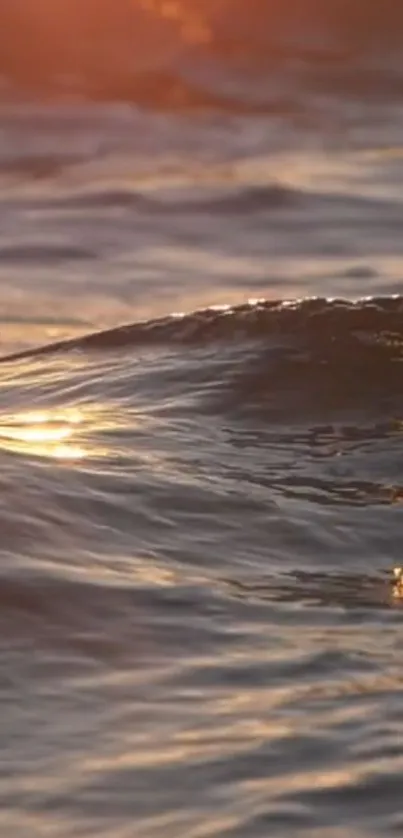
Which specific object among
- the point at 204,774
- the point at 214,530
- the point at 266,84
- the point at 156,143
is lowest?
the point at 204,774

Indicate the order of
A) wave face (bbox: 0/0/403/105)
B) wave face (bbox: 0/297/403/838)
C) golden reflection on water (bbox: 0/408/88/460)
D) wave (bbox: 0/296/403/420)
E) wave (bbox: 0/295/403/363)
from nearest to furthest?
wave face (bbox: 0/297/403/838) < golden reflection on water (bbox: 0/408/88/460) < wave (bbox: 0/296/403/420) < wave (bbox: 0/295/403/363) < wave face (bbox: 0/0/403/105)

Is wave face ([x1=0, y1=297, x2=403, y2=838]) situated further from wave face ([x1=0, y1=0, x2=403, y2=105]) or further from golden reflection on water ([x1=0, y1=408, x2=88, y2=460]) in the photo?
wave face ([x1=0, y1=0, x2=403, y2=105])

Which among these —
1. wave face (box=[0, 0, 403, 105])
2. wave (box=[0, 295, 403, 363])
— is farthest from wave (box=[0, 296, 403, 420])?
wave face (box=[0, 0, 403, 105])

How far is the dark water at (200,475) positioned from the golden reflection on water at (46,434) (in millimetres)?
12

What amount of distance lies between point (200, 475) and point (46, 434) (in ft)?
1.39

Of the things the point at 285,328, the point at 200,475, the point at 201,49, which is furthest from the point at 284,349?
the point at 201,49

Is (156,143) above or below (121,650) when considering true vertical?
above

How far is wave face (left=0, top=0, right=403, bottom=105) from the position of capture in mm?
10961

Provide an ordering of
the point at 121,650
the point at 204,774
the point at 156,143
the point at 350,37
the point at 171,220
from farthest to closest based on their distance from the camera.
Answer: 1. the point at 350,37
2. the point at 156,143
3. the point at 171,220
4. the point at 121,650
5. the point at 204,774

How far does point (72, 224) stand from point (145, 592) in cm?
464

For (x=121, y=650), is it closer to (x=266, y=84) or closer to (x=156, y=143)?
(x=156, y=143)

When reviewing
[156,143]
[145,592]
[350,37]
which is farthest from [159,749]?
[350,37]

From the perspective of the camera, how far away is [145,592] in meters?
3.59

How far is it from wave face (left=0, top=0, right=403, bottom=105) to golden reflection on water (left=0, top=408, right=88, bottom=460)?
19.2 feet
